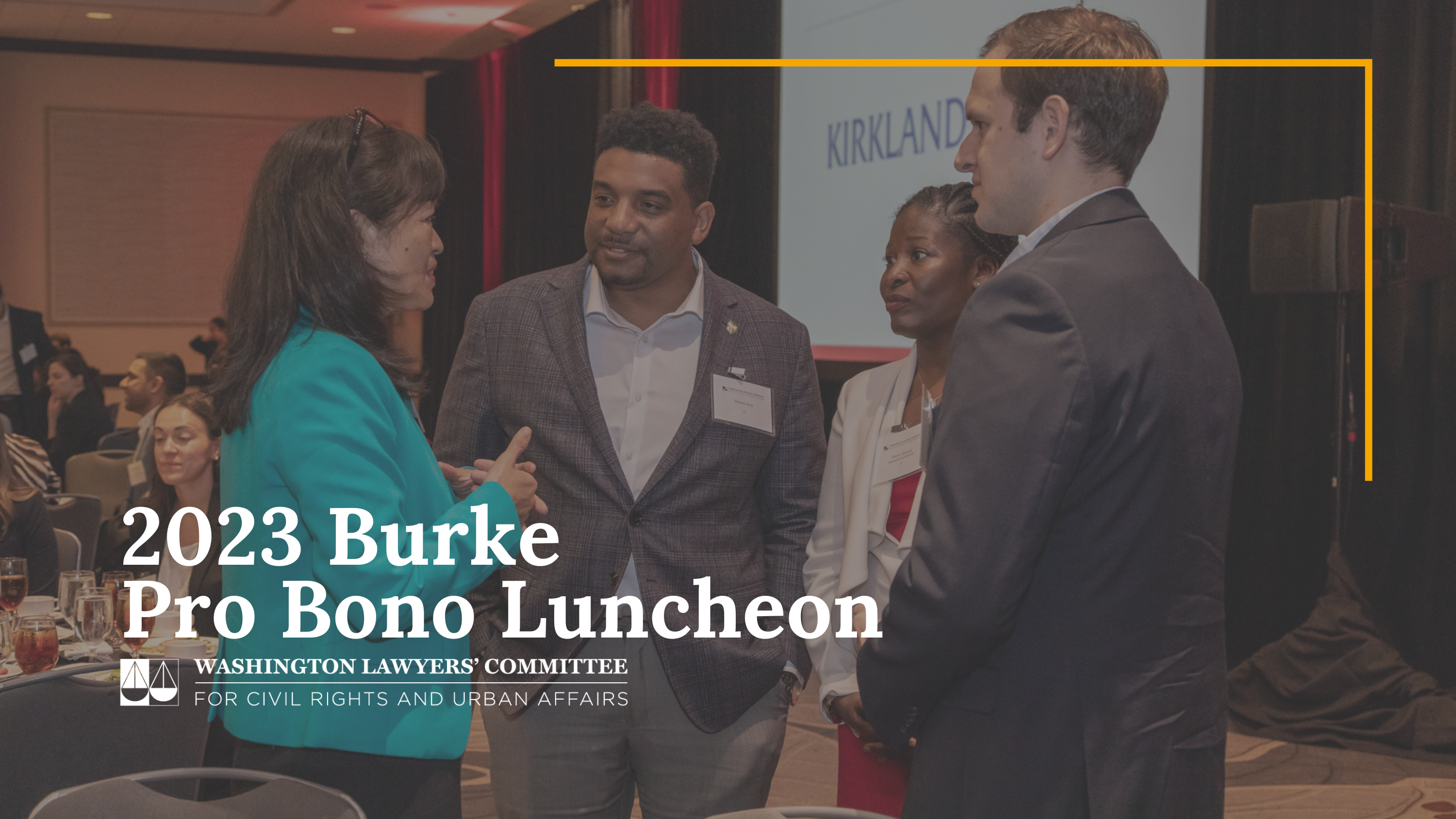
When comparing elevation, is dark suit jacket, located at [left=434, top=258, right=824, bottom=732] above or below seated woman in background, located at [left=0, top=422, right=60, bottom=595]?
above

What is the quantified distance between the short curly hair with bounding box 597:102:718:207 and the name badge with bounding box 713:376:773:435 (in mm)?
361

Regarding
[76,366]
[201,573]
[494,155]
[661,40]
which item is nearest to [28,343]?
[76,366]

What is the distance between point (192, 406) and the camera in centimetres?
334

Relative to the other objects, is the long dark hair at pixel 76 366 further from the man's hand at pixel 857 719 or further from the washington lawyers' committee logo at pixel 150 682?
the man's hand at pixel 857 719

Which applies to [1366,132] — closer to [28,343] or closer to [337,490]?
[337,490]

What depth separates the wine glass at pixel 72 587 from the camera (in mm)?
2592

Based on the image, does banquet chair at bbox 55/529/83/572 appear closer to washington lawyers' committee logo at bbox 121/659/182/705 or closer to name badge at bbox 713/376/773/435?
washington lawyers' committee logo at bbox 121/659/182/705

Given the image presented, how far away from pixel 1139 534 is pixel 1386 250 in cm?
343

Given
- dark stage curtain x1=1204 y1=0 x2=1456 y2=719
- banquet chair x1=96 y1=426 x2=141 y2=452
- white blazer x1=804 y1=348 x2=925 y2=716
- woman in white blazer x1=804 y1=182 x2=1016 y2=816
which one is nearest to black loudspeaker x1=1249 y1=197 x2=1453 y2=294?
dark stage curtain x1=1204 y1=0 x2=1456 y2=719

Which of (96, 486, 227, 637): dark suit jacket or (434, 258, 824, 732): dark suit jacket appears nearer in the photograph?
(434, 258, 824, 732): dark suit jacket

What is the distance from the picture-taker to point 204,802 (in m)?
1.44

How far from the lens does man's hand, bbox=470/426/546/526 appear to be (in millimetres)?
1562

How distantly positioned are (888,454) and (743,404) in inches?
10.5

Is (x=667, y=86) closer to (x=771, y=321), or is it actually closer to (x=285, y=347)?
(x=771, y=321)
